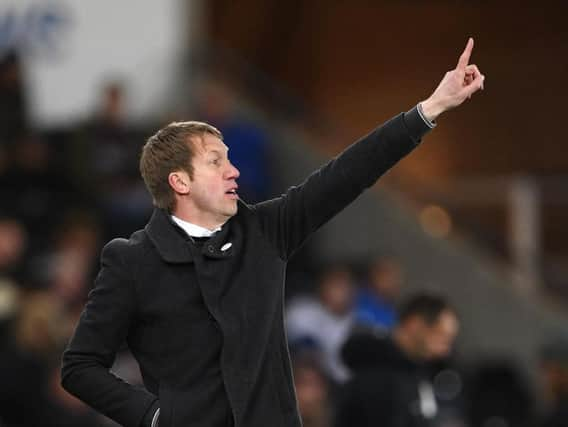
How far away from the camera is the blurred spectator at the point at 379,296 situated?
1046 cm

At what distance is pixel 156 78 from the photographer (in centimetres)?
1203

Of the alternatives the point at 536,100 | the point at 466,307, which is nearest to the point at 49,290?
the point at 466,307

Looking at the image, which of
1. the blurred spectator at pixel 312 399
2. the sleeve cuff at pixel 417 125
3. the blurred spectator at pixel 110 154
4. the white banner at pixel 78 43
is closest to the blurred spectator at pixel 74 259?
the blurred spectator at pixel 110 154

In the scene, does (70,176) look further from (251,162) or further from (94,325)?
(94,325)

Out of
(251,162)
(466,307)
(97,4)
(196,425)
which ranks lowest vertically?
(466,307)

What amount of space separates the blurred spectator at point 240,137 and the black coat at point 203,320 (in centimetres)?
725

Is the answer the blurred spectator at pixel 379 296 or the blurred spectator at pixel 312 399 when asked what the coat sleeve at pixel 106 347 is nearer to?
the blurred spectator at pixel 312 399

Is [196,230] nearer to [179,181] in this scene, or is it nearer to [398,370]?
[179,181]

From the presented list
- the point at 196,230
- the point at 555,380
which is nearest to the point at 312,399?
the point at 555,380

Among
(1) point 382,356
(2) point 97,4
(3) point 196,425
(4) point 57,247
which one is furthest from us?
(2) point 97,4

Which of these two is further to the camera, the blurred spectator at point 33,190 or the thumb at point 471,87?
the blurred spectator at point 33,190

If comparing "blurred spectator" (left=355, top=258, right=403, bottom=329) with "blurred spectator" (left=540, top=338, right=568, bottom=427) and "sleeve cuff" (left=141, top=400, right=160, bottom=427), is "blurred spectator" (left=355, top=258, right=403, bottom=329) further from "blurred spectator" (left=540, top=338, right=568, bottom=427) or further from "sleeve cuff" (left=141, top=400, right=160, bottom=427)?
"sleeve cuff" (left=141, top=400, right=160, bottom=427)

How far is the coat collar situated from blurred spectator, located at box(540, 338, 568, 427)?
17.3 feet

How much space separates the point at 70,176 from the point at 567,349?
409 centimetres
